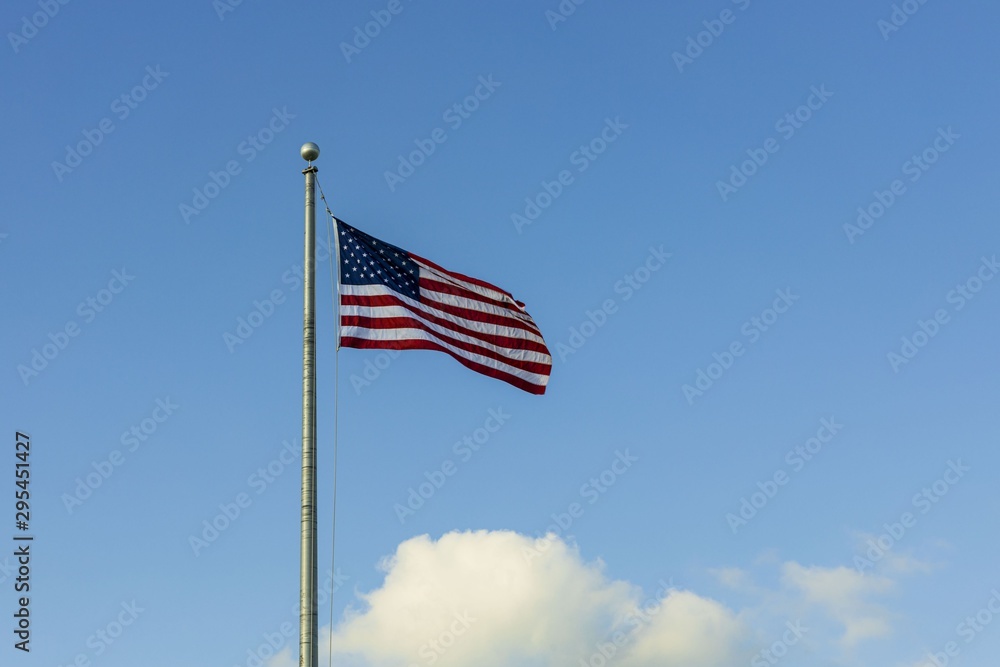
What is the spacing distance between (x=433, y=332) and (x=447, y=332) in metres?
0.57

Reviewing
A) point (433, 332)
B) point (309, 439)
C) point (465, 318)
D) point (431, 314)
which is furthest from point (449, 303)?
point (309, 439)

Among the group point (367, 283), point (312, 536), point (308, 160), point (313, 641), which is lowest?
point (313, 641)

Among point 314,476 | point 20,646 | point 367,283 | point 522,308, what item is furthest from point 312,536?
point 20,646

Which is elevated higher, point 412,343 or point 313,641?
point 412,343

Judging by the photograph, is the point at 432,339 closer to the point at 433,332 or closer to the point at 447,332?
the point at 433,332

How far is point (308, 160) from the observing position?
22547 mm

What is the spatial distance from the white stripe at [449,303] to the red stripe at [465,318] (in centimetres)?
5

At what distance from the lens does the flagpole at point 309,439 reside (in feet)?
64.4

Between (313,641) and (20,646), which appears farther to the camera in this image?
(20,646)

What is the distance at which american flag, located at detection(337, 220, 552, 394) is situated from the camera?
2306cm

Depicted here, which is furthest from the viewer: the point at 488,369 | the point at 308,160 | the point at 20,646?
the point at 20,646

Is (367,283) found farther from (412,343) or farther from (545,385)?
(545,385)

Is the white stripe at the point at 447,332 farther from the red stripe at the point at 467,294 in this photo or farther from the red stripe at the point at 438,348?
the red stripe at the point at 467,294

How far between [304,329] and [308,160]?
3544 mm
